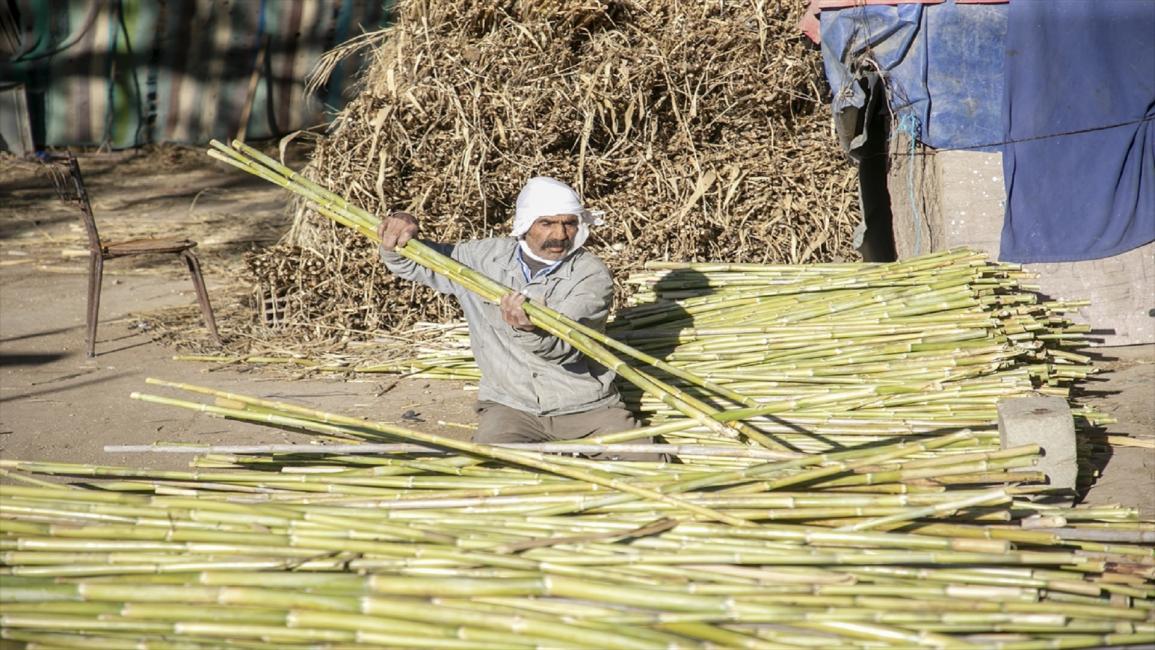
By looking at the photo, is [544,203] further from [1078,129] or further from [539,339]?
[1078,129]

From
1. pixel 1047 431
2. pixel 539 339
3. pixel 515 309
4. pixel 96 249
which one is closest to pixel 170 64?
pixel 96 249

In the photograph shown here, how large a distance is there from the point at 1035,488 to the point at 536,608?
4.11 feet

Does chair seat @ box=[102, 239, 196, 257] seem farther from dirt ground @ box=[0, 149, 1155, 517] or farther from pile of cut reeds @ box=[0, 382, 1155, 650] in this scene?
pile of cut reeds @ box=[0, 382, 1155, 650]

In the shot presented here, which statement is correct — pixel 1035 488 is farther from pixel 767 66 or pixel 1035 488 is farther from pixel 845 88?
pixel 767 66

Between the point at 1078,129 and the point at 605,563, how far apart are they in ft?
13.3

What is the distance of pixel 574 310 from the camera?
361 centimetres

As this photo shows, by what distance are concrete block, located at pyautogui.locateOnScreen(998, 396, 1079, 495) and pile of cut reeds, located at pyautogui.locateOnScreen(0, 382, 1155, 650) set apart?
0.57m

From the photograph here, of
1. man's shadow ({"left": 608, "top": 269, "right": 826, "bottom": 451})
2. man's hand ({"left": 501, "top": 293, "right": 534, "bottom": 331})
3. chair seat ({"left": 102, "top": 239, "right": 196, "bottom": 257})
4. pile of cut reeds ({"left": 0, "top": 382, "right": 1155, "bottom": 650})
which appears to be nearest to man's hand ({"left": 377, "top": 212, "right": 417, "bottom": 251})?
man's hand ({"left": 501, "top": 293, "right": 534, "bottom": 331})

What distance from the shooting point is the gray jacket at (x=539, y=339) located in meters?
3.66

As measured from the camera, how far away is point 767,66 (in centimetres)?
640

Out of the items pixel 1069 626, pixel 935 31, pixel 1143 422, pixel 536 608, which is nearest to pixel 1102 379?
pixel 1143 422

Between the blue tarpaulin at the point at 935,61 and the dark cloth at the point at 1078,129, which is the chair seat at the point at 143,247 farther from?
the dark cloth at the point at 1078,129

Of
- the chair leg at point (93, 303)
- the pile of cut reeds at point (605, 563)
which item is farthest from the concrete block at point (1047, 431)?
the chair leg at point (93, 303)

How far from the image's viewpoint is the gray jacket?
3.66 m
